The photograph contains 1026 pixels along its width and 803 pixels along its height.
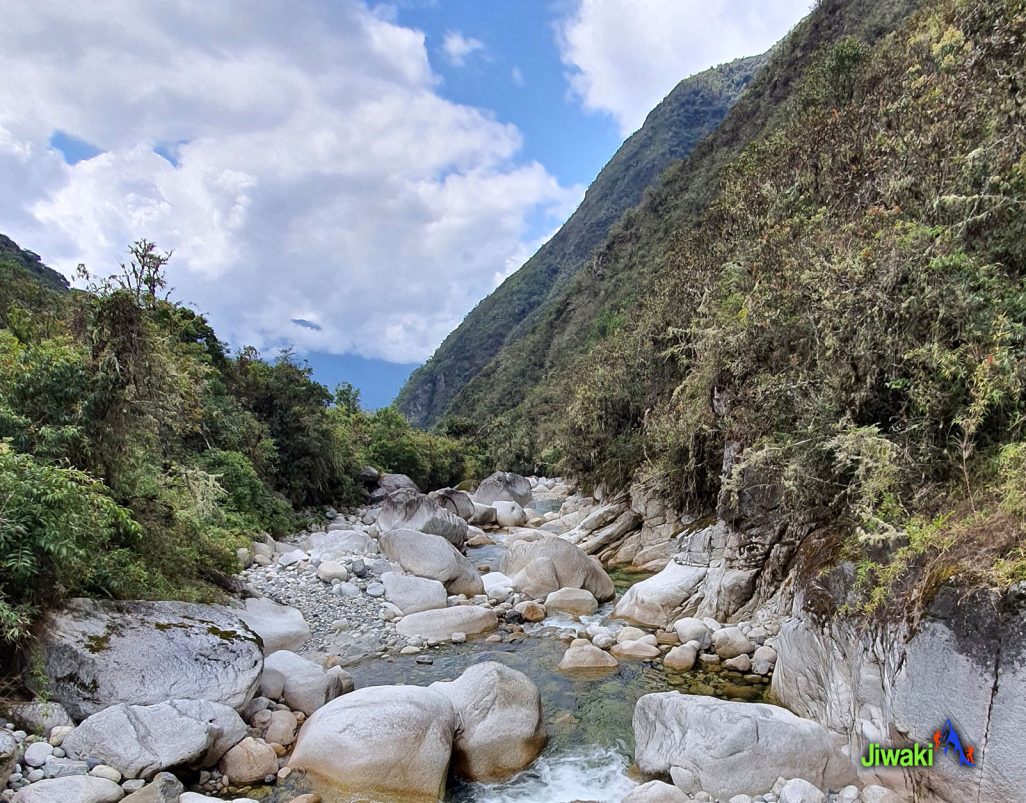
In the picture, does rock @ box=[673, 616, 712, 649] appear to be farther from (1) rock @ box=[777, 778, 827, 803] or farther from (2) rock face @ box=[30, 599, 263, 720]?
(2) rock face @ box=[30, 599, 263, 720]

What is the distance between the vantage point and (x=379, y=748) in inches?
270

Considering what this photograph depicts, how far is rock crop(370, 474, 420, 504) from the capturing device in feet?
107

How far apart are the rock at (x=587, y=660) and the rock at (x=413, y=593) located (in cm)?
419

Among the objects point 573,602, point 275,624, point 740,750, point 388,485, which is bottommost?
point 740,750

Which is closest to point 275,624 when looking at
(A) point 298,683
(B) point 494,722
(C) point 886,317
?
(A) point 298,683

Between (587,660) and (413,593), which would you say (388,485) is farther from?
(587,660)

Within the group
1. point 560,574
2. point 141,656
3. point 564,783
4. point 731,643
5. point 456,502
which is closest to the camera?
point 564,783

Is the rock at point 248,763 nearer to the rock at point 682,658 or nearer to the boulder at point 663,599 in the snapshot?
the rock at point 682,658

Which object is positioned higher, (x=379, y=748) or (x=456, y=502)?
(x=456, y=502)

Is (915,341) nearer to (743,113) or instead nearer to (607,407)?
(607,407)

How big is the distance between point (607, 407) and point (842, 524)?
18.6 metres

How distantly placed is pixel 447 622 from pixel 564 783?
19.0ft

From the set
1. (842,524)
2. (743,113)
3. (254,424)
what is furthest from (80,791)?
(743,113)

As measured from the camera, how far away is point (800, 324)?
11578 mm
